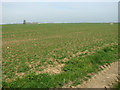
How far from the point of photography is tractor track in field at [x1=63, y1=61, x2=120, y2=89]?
5.98m

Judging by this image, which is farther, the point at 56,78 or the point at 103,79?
the point at 103,79

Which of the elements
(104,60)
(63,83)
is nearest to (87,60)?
(104,60)

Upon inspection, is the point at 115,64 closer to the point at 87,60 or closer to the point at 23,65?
the point at 87,60

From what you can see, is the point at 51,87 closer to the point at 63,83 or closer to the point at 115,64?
the point at 63,83

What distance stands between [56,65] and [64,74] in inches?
65.9

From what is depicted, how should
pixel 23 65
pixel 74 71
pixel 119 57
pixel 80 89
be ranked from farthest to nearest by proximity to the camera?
pixel 119 57
pixel 23 65
pixel 74 71
pixel 80 89

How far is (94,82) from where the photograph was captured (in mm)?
6289

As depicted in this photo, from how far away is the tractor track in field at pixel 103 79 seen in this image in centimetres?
598

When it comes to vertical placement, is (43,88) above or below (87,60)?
below

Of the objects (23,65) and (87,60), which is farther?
(87,60)

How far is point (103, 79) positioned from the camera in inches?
261

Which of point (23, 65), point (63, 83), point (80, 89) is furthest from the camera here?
point (23, 65)

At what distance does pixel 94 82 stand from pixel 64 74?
1.65 metres

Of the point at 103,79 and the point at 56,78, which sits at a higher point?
the point at 56,78
